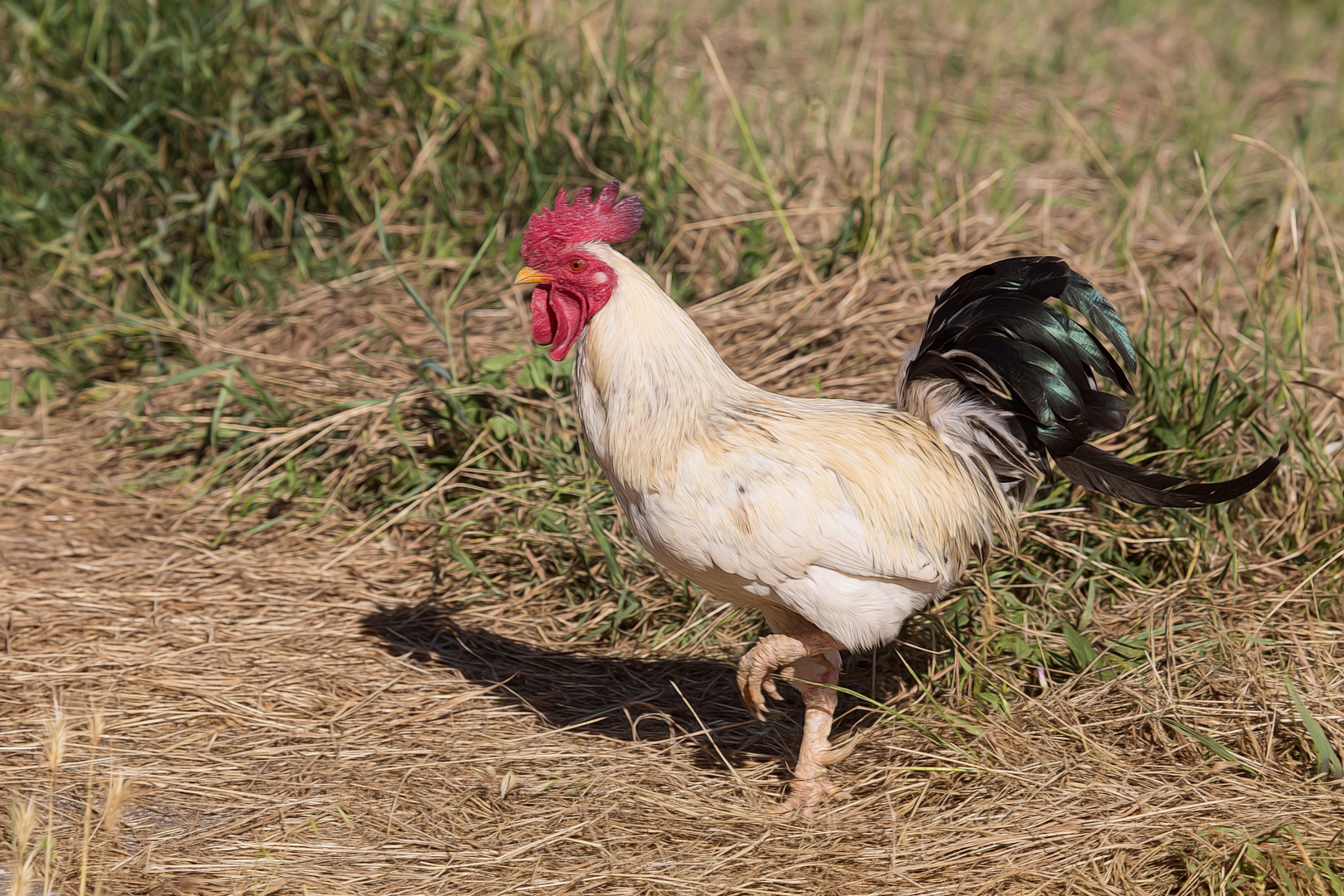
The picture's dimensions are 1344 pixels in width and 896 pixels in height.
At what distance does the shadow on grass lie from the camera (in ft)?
11.4

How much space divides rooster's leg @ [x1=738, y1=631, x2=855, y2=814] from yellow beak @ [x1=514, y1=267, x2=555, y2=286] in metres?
1.11

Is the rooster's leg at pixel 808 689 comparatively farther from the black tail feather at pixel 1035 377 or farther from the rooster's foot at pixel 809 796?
the black tail feather at pixel 1035 377

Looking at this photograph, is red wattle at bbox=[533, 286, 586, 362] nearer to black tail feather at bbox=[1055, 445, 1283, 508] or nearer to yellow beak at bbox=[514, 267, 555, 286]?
yellow beak at bbox=[514, 267, 555, 286]

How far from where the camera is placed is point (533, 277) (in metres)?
3.04

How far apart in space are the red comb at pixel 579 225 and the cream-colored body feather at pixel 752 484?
0.20 feet

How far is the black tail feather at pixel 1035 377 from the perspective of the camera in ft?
9.66

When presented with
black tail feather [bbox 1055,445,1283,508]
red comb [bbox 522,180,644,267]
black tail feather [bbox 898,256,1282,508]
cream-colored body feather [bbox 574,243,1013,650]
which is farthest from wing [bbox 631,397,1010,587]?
red comb [bbox 522,180,644,267]

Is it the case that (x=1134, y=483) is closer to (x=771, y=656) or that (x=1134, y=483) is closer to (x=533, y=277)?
(x=771, y=656)

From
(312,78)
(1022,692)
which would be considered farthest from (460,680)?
(312,78)

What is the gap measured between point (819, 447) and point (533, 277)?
88 centimetres

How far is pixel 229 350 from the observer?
4.75m

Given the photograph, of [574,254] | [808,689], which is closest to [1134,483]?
[808,689]

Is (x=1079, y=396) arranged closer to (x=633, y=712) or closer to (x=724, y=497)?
(x=724, y=497)

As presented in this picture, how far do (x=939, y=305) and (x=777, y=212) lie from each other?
1661 millimetres
